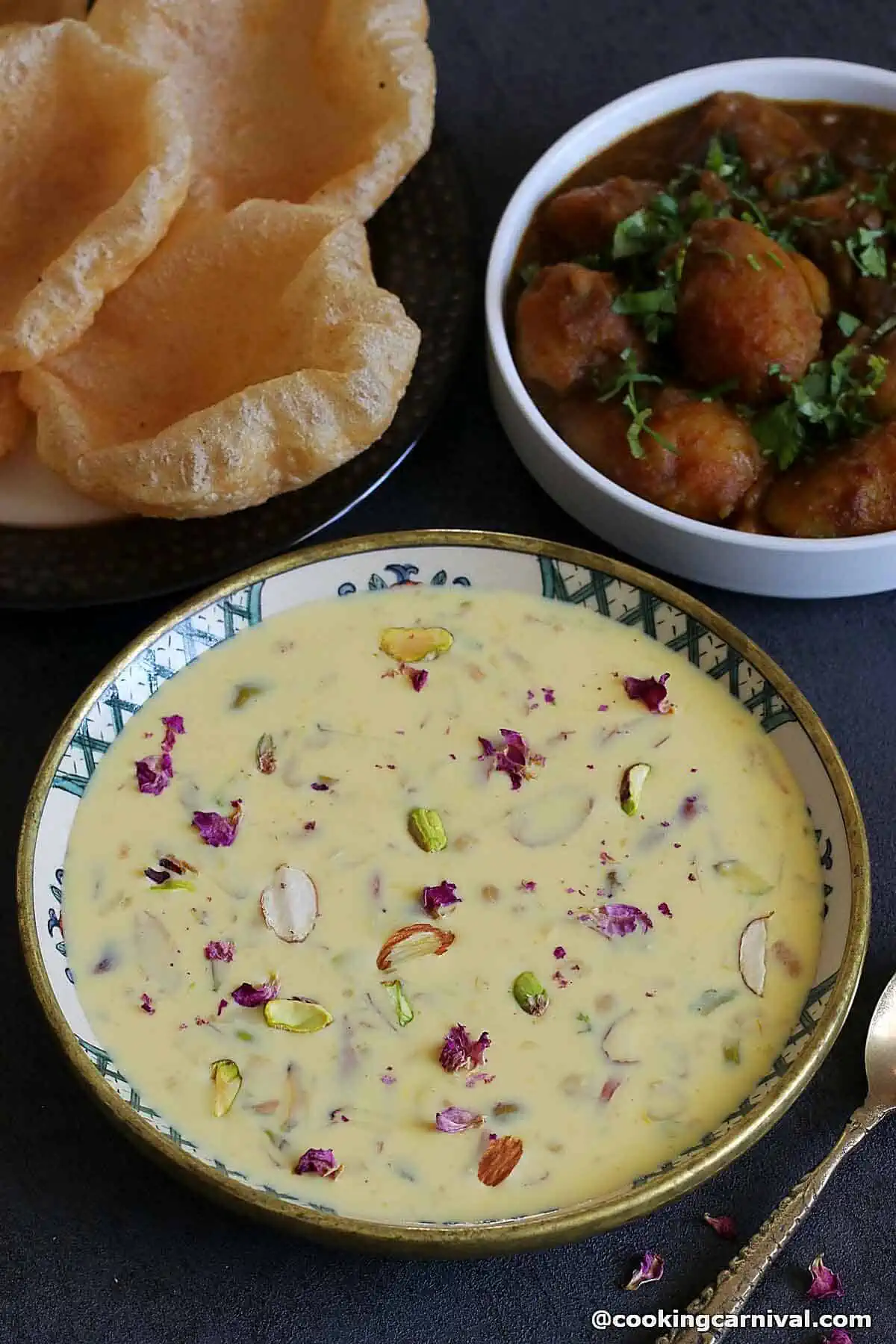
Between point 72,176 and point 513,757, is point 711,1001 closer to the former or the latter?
point 513,757

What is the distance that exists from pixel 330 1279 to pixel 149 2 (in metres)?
1.49

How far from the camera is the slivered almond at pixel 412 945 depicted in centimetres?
129

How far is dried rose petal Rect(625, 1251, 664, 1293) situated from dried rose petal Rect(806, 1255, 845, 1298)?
0.47 ft

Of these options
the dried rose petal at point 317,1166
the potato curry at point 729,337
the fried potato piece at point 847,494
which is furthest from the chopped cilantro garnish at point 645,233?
the dried rose petal at point 317,1166

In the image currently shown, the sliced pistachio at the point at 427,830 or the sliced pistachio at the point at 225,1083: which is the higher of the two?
the sliced pistachio at the point at 427,830

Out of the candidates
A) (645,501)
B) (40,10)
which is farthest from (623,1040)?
(40,10)

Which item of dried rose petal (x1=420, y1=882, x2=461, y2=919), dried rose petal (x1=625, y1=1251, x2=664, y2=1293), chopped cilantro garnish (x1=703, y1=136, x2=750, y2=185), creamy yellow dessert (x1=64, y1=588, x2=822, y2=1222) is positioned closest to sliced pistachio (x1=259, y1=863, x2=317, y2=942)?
creamy yellow dessert (x1=64, y1=588, x2=822, y2=1222)

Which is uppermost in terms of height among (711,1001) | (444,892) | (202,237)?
(202,237)

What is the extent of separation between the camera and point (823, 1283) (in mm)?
1260

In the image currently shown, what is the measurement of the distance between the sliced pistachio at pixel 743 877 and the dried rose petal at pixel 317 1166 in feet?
1.56

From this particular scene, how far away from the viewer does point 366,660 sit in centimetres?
149

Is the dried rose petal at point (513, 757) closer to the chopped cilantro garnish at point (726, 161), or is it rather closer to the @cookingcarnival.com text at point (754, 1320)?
the @cookingcarnival.com text at point (754, 1320)

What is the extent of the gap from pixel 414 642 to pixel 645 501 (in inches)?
12.5

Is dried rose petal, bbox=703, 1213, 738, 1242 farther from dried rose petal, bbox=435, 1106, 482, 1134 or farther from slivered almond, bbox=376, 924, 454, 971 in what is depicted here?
slivered almond, bbox=376, 924, 454, 971
